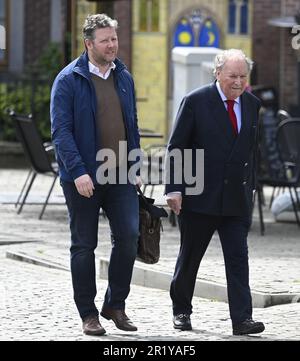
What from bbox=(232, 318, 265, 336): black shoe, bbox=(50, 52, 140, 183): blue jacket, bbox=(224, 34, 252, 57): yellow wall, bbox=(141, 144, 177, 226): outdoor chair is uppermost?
bbox=(50, 52, 140, 183): blue jacket

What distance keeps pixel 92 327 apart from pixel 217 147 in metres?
1.24

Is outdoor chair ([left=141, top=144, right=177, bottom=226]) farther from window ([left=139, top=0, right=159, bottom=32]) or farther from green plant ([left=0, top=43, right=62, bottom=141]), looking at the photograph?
window ([left=139, top=0, right=159, bottom=32])

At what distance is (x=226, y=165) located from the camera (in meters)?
8.71

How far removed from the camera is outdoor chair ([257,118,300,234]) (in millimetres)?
14133

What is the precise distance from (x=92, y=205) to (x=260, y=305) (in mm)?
1735

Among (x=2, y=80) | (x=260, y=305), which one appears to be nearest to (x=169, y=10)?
(x=2, y=80)

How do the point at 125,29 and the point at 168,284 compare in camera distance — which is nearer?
the point at 168,284

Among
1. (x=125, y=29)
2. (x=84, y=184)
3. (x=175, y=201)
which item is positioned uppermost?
(x=84, y=184)

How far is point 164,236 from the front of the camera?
13.6 metres

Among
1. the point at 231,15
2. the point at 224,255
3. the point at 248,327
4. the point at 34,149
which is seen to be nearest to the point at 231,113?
the point at 224,255

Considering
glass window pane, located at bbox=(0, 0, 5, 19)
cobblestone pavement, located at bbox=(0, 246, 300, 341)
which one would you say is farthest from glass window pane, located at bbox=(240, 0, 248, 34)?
cobblestone pavement, located at bbox=(0, 246, 300, 341)

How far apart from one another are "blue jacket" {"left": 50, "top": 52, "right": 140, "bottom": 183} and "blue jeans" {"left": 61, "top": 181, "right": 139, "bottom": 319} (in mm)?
142

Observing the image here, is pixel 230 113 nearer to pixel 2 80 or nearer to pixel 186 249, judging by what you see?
pixel 186 249

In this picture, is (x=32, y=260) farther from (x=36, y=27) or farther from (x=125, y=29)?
(x=36, y=27)
